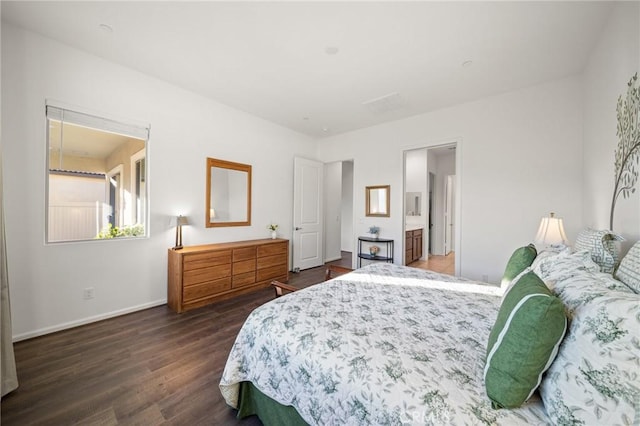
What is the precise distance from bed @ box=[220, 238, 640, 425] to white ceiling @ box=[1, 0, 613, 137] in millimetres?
2078

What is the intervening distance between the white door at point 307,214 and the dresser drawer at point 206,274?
171 cm

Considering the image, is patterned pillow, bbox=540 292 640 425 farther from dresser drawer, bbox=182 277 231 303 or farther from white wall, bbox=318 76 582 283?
dresser drawer, bbox=182 277 231 303

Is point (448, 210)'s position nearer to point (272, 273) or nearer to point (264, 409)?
point (272, 273)

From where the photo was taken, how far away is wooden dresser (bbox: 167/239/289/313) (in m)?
2.95

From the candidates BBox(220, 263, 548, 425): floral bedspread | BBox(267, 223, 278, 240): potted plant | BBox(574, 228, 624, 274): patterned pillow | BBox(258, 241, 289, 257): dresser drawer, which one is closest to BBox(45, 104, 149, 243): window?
BBox(258, 241, 289, 257): dresser drawer

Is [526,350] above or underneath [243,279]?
above

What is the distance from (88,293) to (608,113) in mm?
5383

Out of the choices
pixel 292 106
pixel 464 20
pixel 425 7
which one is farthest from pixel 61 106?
pixel 464 20

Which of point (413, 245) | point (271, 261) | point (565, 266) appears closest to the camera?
point (565, 266)

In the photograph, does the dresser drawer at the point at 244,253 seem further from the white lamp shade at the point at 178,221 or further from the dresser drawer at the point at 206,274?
the white lamp shade at the point at 178,221

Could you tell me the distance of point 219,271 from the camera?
3.27 m

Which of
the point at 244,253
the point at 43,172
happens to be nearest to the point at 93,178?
the point at 43,172

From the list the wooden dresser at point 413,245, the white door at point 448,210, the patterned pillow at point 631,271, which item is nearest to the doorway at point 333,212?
the wooden dresser at point 413,245

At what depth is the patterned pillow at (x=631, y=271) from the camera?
111 cm
